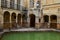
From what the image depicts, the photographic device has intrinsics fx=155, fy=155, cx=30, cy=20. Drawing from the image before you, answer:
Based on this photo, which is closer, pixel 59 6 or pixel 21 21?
pixel 59 6

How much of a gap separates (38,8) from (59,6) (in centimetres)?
360

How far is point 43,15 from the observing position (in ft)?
73.0

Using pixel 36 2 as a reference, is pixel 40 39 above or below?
below

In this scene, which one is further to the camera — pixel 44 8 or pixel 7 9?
pixel 44 8

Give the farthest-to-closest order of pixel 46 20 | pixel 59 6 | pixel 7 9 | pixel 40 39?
pixel 46 20, pixel 59 6, pixel 7 9, pixel 40 39

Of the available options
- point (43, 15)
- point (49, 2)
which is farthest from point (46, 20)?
point (49, 2)

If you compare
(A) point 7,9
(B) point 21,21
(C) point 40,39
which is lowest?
(C) point 40,39

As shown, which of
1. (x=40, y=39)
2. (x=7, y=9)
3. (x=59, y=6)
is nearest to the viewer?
(x=40, y=39)

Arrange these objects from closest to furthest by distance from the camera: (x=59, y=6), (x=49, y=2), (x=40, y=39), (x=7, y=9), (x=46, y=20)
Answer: (x=40, y=39)
(x=7, y=9)
(x=59, y=6)
(x=49, y=2)
(x=46, y=20)

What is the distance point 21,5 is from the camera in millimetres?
23203

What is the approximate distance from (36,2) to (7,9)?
5661 millimetres

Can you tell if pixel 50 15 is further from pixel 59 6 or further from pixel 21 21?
pixel 21 21

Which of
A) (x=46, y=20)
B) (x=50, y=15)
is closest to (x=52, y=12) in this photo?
(x=50, y=15)

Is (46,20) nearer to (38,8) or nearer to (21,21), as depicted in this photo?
(38,8)
